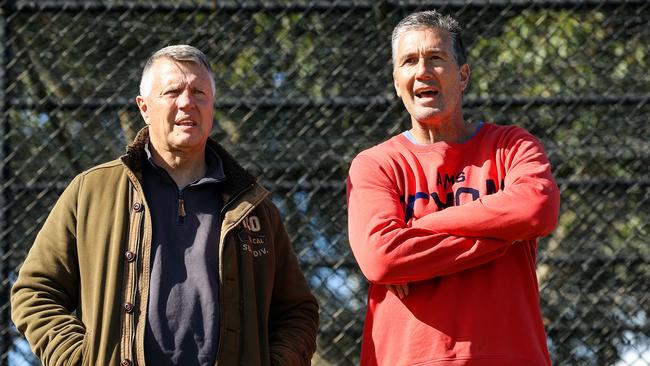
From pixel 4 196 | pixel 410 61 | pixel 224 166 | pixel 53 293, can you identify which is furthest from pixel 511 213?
pixel 4 196

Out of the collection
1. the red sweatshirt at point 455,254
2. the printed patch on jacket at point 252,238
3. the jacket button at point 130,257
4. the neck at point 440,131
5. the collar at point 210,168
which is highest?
the collar at point 210,168

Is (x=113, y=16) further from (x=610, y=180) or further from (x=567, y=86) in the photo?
(x=610, y=180)

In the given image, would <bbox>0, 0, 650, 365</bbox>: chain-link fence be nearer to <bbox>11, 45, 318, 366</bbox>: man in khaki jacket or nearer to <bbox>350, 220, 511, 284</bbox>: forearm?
<bbox>11, 45, 318, 366</bbox>: man in khaki jacket

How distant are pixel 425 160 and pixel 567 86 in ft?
5.93

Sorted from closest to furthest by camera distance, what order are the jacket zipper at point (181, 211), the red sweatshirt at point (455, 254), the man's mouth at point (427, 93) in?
the red sweatshirt at point (455, 254), the jacket zipper at point (181, 211), the man's mouth at point (427, 93)

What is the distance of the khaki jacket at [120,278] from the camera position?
2857mm

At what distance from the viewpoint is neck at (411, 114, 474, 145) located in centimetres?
310

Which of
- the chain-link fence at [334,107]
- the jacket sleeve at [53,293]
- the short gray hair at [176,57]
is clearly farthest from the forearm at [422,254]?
the chain-link fence at [334,107]

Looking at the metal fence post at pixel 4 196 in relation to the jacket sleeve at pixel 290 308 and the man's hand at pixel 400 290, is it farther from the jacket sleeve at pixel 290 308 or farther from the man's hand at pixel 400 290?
the man's hand at pixel 400 290

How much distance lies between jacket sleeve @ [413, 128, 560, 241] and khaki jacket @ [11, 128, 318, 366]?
1.69 feet

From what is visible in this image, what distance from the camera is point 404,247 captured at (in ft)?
9.32

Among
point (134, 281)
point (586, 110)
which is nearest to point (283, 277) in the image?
point (134, 281)

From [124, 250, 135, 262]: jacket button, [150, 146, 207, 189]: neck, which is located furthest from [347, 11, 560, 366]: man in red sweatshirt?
[124, 250, 135, 262]: jacket button

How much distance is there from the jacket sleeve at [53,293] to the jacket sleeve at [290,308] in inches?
23.0
